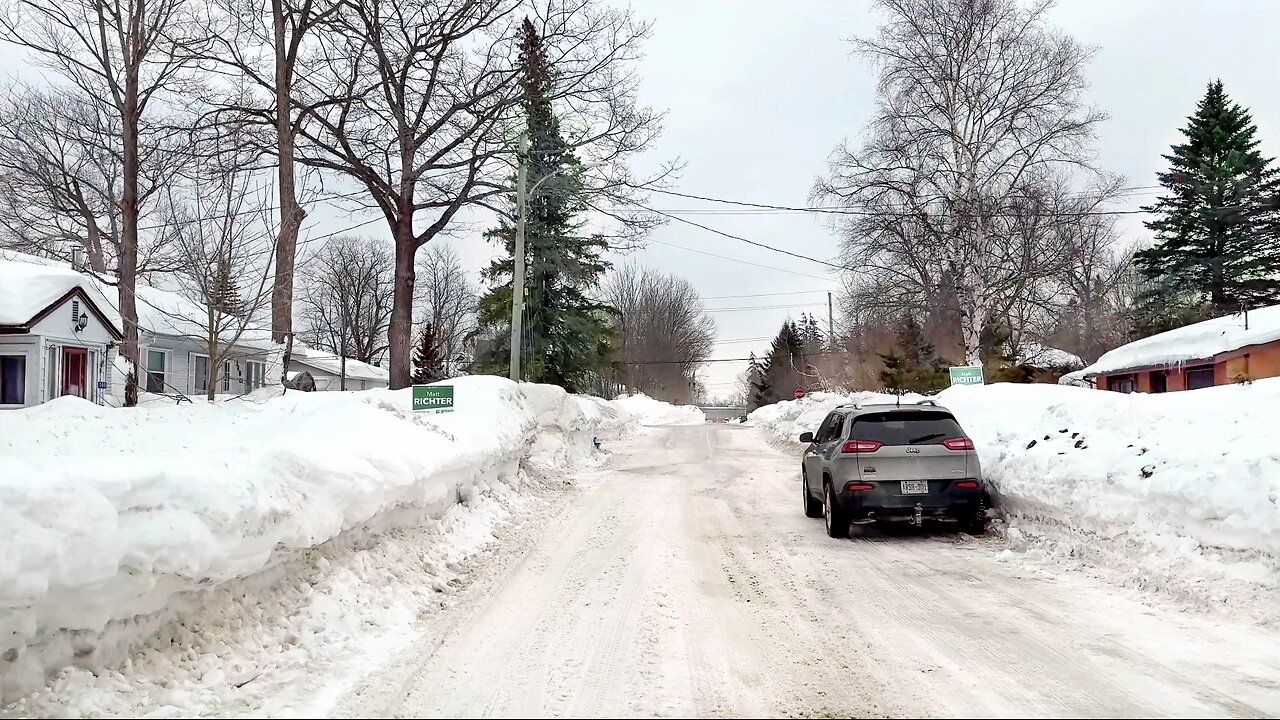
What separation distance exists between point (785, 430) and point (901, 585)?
25.2 m

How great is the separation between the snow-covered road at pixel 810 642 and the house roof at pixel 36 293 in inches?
775

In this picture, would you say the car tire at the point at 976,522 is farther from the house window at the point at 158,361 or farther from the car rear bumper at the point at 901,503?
the house window at the point at 158,361

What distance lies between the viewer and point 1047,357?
43.2 m

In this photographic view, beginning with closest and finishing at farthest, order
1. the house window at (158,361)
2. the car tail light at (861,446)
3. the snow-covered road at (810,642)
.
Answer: the snow-covered road at (810,642), the car tail light at (861,446), the house window at (158,361)

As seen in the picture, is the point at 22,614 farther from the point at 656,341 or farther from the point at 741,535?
the point at 656,341

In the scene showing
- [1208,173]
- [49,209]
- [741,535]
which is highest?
[1208,173]

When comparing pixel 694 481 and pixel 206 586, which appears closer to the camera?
pixel 206 586

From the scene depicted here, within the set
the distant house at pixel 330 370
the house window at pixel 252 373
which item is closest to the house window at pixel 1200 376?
the house window at pixel 252 373

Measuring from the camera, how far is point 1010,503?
10523mm

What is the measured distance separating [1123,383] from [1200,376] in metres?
4.88

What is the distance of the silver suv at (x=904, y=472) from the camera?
10055 millimetres

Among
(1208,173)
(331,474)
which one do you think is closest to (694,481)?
(331,474)

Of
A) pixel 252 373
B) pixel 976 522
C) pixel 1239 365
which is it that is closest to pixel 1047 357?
pixel 1239 365

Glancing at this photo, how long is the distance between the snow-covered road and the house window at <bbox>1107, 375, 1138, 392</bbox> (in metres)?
22.8
